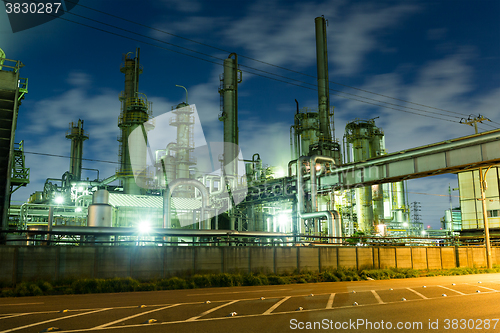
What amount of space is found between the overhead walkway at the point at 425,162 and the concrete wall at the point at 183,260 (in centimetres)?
495

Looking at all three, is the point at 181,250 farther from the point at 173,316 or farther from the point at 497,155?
the point at 497,155

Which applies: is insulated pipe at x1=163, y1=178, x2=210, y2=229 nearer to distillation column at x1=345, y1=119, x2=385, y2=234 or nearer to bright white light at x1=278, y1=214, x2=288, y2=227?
bright white light at x1=278, y1=214, x2=288, y2=227

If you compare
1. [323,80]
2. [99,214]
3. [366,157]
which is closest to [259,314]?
[99,214]

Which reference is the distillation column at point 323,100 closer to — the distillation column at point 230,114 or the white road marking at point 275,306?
the distillation column at point 230,114

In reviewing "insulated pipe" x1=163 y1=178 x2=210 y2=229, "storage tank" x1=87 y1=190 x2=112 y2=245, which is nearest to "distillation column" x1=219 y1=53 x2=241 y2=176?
"insulated pipe" x1=163 y1=178 x2=210 y2=229

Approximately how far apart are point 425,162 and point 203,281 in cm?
1574

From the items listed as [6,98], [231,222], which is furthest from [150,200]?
[6,98]

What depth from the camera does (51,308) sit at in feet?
32.0

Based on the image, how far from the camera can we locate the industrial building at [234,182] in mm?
23500

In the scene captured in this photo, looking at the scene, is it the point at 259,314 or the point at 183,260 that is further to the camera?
the point at 183,260

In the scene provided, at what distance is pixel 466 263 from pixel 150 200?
1146 inches

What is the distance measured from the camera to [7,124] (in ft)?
72.9

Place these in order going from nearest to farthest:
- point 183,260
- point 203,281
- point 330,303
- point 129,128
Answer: point 330,303, point 203,281, point 183,260, point 129,128

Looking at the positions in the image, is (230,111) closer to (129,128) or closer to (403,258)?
(129,128)
